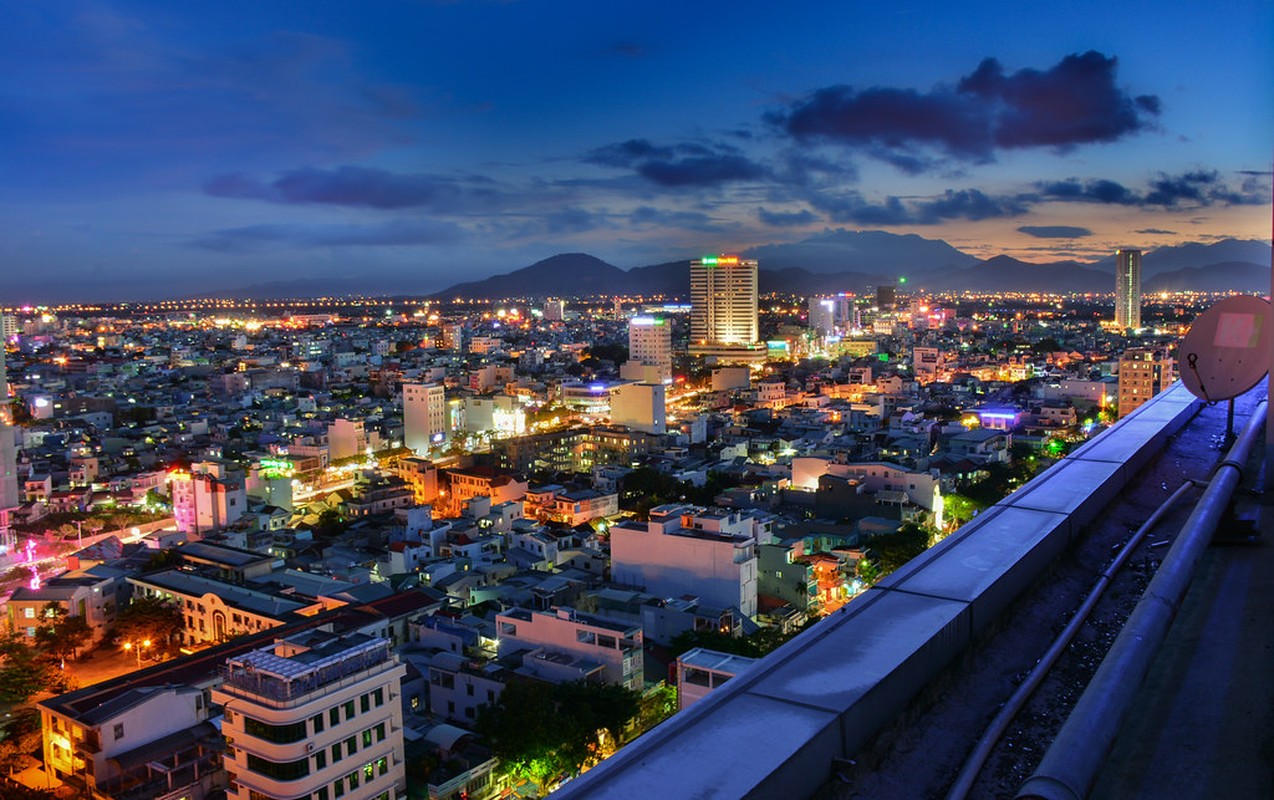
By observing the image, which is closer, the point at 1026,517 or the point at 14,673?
the point at 1026,517

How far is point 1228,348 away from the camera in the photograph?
245cm

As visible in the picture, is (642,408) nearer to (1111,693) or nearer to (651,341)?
(651,341)

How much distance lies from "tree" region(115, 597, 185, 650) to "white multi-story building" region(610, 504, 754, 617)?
337 centimetres

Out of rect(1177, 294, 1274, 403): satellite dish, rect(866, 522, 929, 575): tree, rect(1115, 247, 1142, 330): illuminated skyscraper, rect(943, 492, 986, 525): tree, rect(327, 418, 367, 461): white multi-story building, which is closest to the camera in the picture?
rect(1177, 294, 1274, 403): satellite dish

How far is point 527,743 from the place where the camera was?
176 inches

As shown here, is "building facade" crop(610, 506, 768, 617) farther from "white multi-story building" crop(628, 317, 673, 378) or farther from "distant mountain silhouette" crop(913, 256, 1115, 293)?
"distant mountain silhouette" crop(913, 256, 1115, 293)

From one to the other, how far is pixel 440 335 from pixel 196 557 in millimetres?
32512

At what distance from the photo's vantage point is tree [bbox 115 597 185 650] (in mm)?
6875

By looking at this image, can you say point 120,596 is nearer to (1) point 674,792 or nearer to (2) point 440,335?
(1) point 674,792

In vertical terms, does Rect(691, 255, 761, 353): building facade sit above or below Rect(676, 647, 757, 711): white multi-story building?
above

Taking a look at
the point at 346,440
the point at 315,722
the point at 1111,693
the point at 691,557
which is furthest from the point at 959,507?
the point at 1111,693

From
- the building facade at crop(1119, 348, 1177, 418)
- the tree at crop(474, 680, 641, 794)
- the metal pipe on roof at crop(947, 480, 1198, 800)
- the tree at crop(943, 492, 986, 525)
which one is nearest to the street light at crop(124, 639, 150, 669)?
the tree at crop(474, 680, 641, 794)

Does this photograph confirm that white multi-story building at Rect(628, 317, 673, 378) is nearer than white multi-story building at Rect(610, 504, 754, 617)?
No

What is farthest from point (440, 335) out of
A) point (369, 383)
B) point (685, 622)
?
point (685, 622)
